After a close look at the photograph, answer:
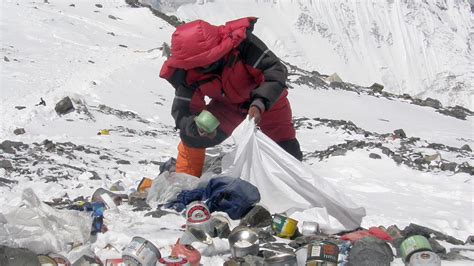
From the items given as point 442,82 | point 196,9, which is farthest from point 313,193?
point 442,82

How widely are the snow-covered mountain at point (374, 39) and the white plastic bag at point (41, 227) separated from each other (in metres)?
38.9

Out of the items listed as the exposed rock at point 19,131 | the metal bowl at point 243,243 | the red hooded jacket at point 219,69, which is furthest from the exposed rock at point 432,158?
the exposed rock at point 19,131

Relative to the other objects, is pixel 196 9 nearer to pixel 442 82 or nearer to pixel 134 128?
pixel 442 82

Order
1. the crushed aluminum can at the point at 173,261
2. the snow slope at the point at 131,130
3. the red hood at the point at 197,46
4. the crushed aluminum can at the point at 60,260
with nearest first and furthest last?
the crushed aluminum can at the point at 173,261
the crushed aluminum can at the point at 60,260
the red hood at the point at 197,46
the snow slope at the point at 131,130

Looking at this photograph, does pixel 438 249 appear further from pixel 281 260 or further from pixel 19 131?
pixel 19 131

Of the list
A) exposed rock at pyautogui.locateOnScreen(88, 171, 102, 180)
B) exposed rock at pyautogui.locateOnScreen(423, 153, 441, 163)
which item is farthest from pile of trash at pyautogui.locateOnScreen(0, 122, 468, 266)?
exposed rock at pyautogui.locateOnScreen(423, 153, 441, 163)

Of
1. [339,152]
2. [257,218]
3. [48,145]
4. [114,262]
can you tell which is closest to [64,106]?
[48,145]

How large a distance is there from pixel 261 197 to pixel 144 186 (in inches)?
39.4

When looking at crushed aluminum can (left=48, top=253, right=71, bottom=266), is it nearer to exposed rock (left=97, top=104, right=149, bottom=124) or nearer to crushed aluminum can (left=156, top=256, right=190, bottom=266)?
crushed aluminum can (left=156, top=256, right=190, bottom=266)

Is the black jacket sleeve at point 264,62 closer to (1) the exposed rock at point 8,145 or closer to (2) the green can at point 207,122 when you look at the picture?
(2) the green can at point 207,122

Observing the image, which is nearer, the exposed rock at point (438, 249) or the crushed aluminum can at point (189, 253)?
the crushed aluminum can at point (189, 253)

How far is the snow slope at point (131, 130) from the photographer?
4.25 m

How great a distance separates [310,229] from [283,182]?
2.31 ft

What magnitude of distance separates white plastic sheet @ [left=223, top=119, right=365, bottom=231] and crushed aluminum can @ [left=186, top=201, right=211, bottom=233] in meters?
0.75
